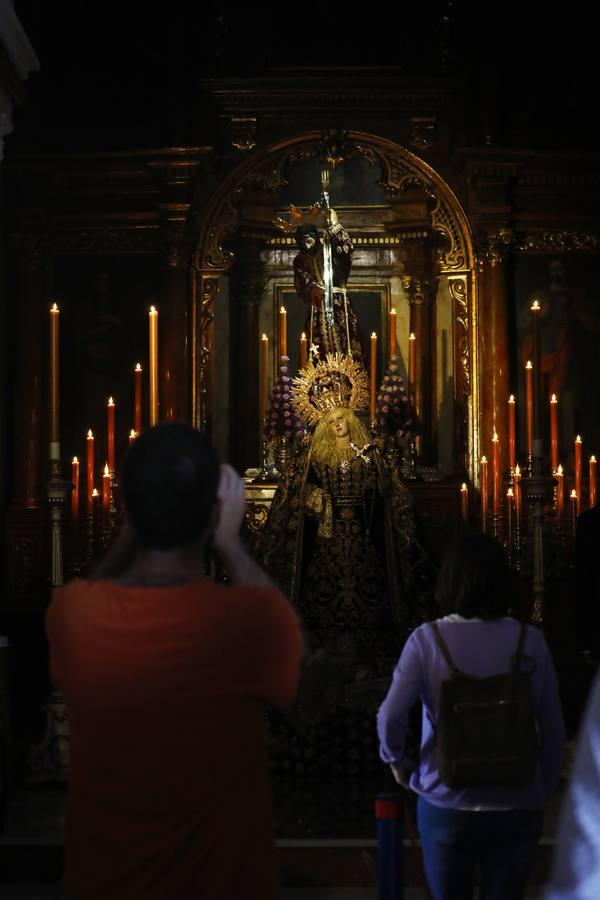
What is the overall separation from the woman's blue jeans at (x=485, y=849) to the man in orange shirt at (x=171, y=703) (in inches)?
45.1

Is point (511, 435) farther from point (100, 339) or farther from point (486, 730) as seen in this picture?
point (486, 730)

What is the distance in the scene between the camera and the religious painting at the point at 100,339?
8.57 meters

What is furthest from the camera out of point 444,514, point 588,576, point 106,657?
point 444,514

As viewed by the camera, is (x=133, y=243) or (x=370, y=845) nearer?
(x=370, y=845)

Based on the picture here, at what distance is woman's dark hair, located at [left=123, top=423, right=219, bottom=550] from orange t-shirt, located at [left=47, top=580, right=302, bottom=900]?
0.10 metres

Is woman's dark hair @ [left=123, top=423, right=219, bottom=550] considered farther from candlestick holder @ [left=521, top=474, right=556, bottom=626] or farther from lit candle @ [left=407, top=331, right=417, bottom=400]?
lit candle @ [left=407, top=331, right=417, bottom=400]

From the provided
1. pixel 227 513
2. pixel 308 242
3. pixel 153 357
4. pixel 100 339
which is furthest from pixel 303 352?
pixel 227 513

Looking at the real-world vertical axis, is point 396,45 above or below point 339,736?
above

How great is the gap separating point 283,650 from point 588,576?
4.35 meters

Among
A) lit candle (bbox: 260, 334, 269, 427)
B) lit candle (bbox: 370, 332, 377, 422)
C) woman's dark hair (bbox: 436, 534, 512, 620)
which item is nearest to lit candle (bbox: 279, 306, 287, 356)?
lit candle (bbox: 260, 334, 269, 427)

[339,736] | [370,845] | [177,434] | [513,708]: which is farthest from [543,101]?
[177,434]

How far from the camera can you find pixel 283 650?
218cm

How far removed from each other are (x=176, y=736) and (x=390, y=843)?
134 cm

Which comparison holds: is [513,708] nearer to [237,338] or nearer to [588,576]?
[588,576]
